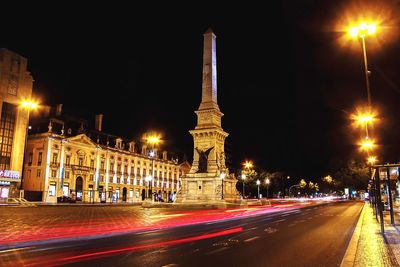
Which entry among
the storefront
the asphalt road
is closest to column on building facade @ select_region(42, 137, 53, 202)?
the storefront

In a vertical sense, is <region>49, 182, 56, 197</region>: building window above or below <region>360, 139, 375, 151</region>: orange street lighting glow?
below

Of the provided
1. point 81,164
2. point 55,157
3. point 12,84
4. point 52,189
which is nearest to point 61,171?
point 55,157

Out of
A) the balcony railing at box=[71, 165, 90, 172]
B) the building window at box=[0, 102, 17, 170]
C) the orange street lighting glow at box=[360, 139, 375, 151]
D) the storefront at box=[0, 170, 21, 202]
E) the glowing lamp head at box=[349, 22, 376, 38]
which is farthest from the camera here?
the balcony railing at box=[71, 165, 90, 172]

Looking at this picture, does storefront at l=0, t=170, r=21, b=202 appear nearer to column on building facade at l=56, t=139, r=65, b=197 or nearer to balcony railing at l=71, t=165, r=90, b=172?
column on building facade at l=56, t=139, r=65, b=197

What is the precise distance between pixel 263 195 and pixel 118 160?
49.5 meters

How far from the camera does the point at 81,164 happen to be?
7562 centimetres

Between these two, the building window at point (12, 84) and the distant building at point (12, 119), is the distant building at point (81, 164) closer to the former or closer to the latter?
the distant building at point (12, 119)

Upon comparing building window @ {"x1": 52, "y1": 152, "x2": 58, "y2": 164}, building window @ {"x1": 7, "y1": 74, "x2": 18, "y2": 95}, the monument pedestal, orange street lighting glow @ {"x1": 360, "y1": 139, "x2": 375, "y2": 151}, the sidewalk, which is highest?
building window @ {"x1": 7, "y1": 74, "x2": 18, "y2": 95}

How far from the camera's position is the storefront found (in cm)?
5976

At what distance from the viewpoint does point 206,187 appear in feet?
151

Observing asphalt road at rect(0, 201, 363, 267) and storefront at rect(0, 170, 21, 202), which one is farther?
storefront at rect(0, 170, 21, 202)

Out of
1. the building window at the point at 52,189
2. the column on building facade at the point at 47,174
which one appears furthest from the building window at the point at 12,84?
the building window at the point at 52,189

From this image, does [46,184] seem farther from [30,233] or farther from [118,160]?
[30,233]

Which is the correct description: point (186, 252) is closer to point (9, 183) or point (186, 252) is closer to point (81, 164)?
point (9, 183)
